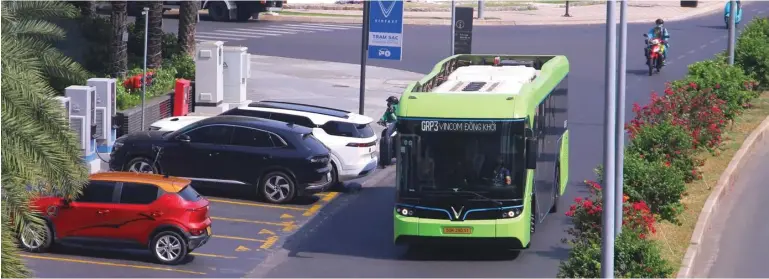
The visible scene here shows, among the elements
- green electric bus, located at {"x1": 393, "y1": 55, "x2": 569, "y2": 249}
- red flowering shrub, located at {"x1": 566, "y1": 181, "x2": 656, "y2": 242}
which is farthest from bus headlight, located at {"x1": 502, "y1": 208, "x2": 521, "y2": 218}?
red flowering shrub, located at {"x1": 566, "y1": 181, "x2": 656, "y2": 242}

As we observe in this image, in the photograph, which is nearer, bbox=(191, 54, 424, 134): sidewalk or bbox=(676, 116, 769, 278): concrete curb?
bbox=(676, 116, 769, 278): concrete curb

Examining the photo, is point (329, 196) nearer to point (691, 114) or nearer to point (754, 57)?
point (691, 114)

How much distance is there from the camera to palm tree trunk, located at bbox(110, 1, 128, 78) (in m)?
29.1

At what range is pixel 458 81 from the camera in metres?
20.3

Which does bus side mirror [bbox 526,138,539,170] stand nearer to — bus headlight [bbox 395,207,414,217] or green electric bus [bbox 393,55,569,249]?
green electric bus [bbox 393,55,569,249]

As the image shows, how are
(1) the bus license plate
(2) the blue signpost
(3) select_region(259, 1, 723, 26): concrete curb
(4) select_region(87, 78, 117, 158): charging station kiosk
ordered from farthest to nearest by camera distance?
(3) select_region(259, 1, 723, 26): concrete curb → (2) the blue signpost → (4) select_region(87, 78, 117, 158): charging station kiosk → (1) the bus license plate

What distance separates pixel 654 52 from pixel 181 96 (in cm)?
1634

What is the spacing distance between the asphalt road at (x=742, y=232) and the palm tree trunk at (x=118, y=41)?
46.8ft

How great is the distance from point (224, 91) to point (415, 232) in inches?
570

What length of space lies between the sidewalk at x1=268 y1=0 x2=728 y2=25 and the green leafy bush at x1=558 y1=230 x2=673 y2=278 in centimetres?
4034

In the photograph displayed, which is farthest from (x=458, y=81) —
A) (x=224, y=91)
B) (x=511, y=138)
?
(x=224, y=91)

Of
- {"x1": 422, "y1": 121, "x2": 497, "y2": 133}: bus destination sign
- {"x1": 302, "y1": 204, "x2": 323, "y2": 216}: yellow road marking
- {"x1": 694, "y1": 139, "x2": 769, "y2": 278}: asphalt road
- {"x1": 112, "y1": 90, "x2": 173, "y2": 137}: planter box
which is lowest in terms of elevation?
{"x1": 302, "y1": 204, "x2": 323, "y2": 216}: yellow road marking

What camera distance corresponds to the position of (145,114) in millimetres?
27531

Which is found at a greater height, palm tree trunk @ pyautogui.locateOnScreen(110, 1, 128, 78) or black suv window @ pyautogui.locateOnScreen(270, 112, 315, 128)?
palm tree trunk @ pyautogui.locateOnScreen(110, 1, 128, 78)
